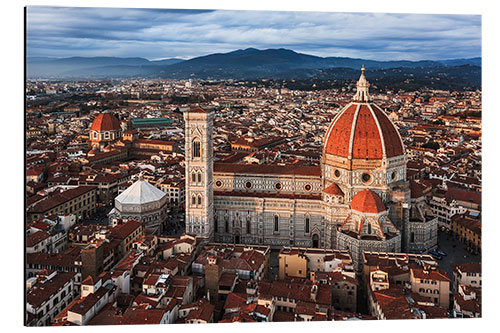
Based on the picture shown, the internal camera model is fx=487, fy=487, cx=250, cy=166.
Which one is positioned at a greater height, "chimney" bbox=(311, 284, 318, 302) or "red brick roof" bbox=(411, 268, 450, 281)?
"red brick roof" bbox=(411, 268, 450, 281)

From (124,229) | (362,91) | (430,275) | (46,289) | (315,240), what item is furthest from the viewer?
(315,240)

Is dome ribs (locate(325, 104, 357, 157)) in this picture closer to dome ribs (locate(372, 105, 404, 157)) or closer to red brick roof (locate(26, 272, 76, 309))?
dome ribs (locate(372, 105, 404, 157))

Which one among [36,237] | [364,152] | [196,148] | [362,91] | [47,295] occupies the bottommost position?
[47,295]

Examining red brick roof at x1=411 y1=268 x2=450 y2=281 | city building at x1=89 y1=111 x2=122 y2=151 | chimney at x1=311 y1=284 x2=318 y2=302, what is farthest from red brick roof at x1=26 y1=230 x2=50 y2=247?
city building at x1=89 y1=111 x2=122 y2=151

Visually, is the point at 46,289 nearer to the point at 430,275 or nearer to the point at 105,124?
the point at 430,275

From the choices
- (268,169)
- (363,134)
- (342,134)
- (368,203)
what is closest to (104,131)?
(268,169)

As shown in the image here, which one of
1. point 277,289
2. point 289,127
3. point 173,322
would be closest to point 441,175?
point 277,289

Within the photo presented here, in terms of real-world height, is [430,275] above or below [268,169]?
below

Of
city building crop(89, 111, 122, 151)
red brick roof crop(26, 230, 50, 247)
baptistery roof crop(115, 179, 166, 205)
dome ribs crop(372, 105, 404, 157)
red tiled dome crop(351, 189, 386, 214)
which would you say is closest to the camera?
red brick roof crop(26, 230, 50, 247)
